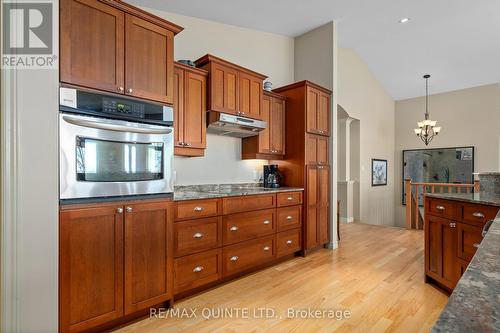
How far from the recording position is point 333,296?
254cm

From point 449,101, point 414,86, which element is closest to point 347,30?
point 414,86

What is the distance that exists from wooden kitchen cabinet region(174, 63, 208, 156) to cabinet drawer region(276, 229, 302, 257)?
4.86ft

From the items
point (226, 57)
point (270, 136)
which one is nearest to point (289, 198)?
point (270, 136)

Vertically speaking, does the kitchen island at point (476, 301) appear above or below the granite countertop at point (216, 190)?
above

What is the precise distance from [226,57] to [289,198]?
2.10 meters

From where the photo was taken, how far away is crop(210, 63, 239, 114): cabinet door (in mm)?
2980

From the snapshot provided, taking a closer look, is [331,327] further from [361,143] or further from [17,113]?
[361,143]

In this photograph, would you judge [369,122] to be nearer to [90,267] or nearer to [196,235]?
[196,235]

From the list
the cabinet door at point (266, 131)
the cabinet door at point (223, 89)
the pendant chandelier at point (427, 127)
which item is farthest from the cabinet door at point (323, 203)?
the pendant chandelier at point (427, 127)

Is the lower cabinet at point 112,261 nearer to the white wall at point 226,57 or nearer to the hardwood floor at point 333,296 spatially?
the hardwood floor at point 333,296

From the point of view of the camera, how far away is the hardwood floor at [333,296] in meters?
2.07

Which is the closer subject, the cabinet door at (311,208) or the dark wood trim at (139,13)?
the dark wood trim at (139,13)

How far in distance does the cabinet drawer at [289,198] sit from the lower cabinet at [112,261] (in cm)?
154

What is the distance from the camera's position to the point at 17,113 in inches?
60.1
